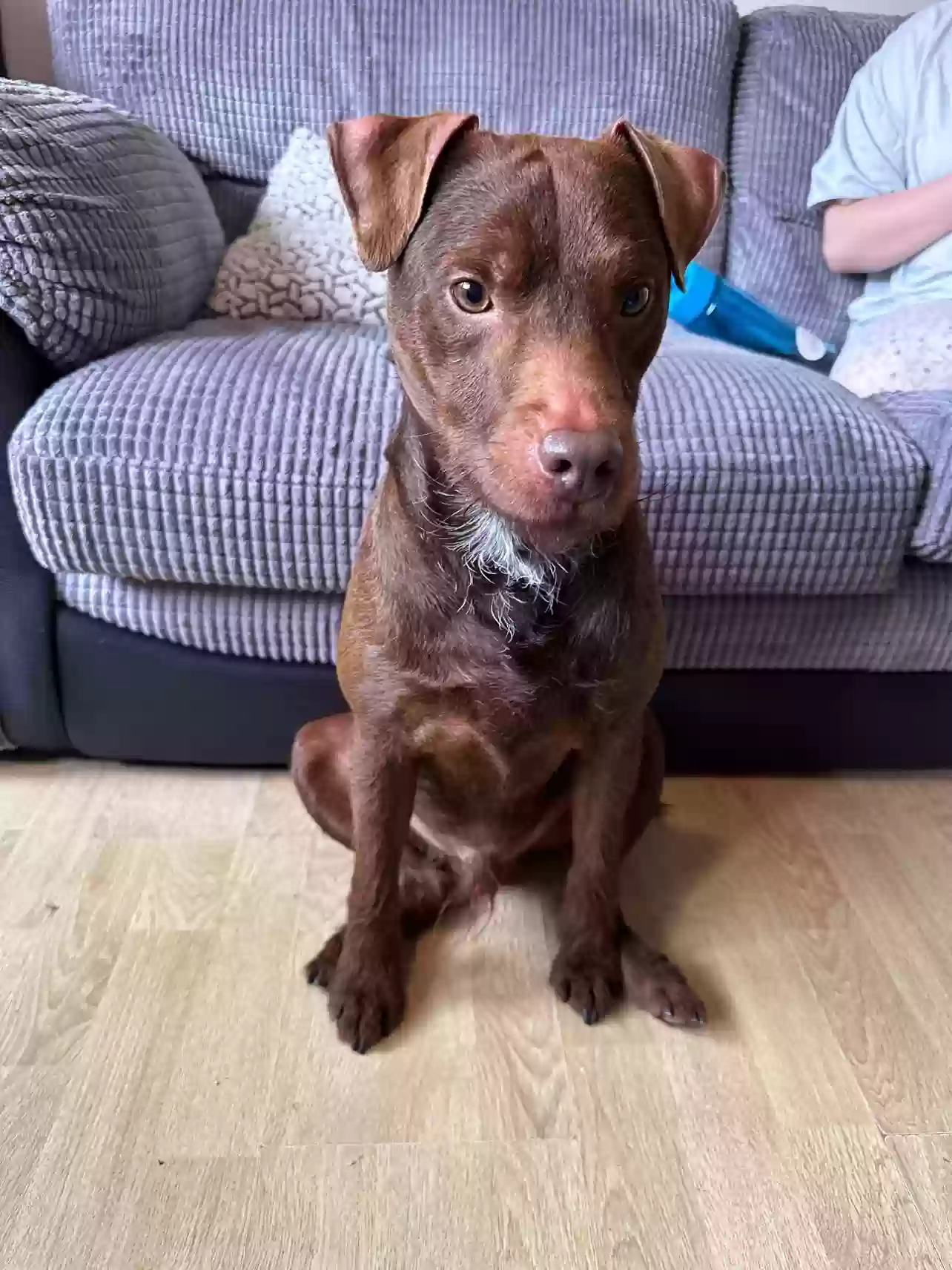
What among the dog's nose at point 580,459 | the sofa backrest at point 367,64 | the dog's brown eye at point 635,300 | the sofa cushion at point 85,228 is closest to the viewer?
the dog's nose at point 580,459

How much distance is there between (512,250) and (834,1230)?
102 centimetres

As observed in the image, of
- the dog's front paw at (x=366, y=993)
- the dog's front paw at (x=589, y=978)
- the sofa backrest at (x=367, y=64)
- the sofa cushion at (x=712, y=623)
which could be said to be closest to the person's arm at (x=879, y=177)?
the sofa backrest at (x=367, y=64)

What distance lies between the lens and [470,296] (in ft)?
2.89

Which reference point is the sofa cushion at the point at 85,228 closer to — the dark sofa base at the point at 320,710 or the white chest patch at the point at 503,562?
the dark sofa base at the point at 320,710

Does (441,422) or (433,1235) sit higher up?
(441,422)

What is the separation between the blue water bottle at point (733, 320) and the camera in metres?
1.94

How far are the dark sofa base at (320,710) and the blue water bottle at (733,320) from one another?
0.76m

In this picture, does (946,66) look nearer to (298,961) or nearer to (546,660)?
(546,660)

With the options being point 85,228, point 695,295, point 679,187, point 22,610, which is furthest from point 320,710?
point 695,295

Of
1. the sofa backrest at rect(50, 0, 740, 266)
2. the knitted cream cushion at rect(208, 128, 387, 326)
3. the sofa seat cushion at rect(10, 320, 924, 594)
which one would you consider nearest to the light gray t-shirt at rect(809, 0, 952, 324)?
the sofa backrest at rect(50, 0, 740, 266)

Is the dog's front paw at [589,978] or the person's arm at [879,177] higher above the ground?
the person's arm at [879,177]

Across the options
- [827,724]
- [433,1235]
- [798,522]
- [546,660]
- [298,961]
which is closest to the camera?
[433,1235]

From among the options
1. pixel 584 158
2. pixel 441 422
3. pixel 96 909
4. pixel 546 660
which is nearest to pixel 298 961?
pixel 96 909

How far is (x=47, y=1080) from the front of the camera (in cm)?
109
